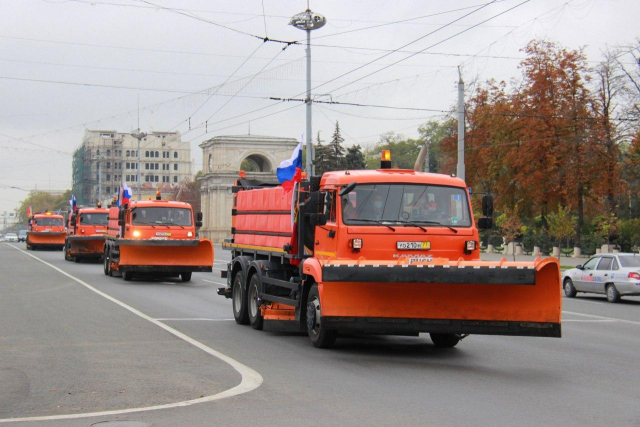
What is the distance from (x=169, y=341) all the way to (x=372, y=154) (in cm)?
12141

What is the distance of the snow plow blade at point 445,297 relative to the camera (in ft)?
36.7

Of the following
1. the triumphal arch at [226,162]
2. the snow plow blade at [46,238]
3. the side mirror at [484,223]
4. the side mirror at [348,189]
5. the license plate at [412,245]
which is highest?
the triumphal arch at [226,162]

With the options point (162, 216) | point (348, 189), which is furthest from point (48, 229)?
point (348, 189)

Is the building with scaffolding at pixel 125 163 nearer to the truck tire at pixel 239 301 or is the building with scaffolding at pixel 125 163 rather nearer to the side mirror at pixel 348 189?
the truck tire at pixel 239 301

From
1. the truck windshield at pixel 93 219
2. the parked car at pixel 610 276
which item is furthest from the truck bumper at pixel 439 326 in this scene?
the truck windshield at pixel 93 219

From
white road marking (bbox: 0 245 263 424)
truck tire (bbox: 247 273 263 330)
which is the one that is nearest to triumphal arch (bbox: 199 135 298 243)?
truck tire (bbox: 247 273 263 330)

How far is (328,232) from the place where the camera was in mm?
12727

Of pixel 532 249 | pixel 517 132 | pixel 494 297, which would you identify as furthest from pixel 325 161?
pixel 494 297

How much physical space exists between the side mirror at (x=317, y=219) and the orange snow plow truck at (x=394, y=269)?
15mm

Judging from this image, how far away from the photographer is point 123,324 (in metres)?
15.8

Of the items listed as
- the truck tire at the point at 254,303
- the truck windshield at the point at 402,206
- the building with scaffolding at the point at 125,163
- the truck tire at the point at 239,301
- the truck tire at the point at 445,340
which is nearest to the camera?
the truck windshield at the point at 402,206

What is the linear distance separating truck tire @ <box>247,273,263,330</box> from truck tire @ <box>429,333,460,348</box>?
3191mm

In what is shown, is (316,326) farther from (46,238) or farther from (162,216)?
(46,238)

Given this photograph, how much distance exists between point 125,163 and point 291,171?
5171 inches
